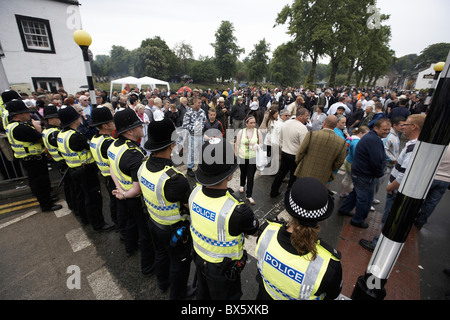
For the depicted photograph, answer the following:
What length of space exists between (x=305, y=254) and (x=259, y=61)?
7067 centimetres

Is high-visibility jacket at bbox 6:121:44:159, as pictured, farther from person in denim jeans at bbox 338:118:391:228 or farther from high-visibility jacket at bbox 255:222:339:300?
person in denim jeans at bbox 338:118:391:228

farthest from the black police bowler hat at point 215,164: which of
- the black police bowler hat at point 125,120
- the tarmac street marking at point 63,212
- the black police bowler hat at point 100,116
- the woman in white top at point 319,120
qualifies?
the woman in white top at point 319,120

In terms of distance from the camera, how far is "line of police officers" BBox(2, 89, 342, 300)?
1.45m

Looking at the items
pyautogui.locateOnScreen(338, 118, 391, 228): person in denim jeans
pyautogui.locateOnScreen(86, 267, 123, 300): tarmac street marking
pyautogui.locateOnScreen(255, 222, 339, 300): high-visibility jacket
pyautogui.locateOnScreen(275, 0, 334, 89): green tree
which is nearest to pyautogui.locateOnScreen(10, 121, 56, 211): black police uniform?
pyautogui.locateOnScreen(86, 267, 123, 300): tarmac street marking

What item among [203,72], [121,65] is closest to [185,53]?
[203,72]

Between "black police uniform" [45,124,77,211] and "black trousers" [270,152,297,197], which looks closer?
"black police uniform" [45,124,77,211]

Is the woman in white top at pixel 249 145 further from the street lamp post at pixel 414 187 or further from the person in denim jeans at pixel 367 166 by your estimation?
the street lamp post at pixel 414 187

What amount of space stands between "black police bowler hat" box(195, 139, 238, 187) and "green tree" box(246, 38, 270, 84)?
67683mm

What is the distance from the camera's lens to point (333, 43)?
28.5 meters

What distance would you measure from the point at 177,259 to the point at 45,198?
4.03m

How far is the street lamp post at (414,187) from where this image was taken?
1088mm

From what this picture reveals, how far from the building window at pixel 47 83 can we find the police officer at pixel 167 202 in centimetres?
1762
